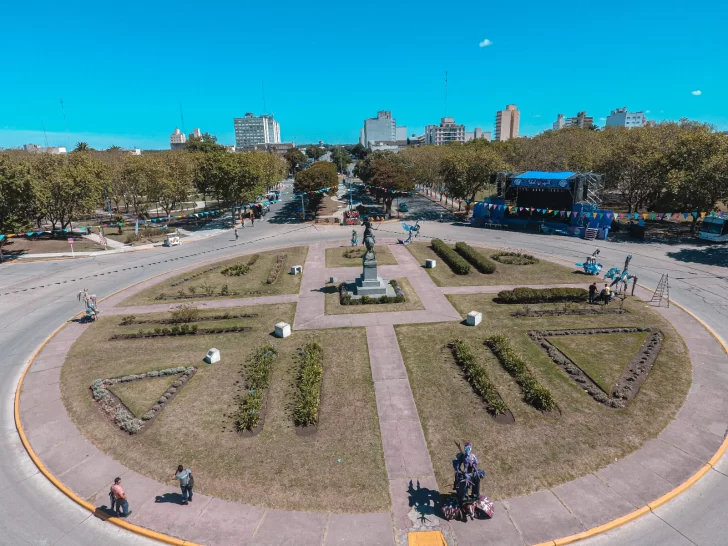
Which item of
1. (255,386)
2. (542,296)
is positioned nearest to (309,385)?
(255,386)

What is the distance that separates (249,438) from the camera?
1507 centimetres

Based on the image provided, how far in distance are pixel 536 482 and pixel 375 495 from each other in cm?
506

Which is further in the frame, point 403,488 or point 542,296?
point 542,296

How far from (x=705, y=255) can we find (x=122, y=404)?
46.6 meters

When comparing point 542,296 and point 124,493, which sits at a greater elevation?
point 542,296

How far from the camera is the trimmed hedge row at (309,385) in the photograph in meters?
15.7

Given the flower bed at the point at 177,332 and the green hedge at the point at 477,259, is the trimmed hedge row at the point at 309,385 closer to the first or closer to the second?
the flower bed at the point at 177,332

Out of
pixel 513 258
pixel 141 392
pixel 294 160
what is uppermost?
pixel 294 160

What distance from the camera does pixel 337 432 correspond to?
15273 millimetres

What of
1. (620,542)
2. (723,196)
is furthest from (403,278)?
(723,196)

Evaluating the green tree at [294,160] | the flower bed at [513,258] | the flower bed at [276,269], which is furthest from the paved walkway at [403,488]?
the green tree at [294,160]

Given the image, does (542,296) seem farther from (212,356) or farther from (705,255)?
(705,255)

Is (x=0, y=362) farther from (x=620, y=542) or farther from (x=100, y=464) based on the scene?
(x=620, y=542)

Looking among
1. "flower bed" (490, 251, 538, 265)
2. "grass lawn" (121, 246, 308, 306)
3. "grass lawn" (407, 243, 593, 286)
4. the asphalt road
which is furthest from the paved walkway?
"flower bed" (490, 251, 538, 265)
